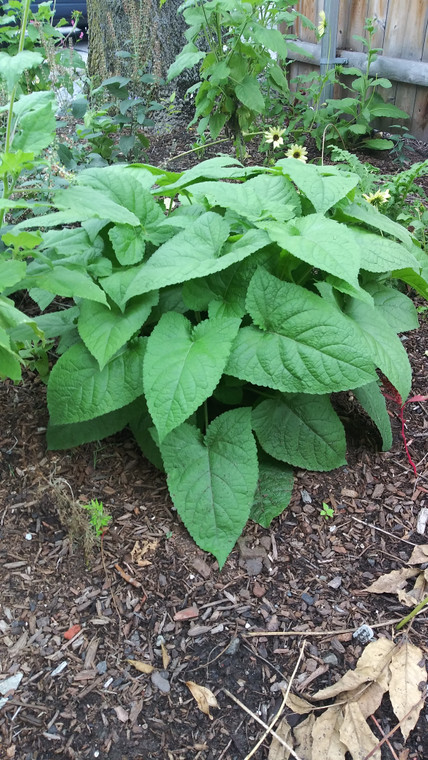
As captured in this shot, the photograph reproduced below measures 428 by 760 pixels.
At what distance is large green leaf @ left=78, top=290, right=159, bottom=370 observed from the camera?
5.46 ft

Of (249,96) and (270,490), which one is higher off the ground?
(249,96)

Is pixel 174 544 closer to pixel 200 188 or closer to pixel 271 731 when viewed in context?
pixel 271 731

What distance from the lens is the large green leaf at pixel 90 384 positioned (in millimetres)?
1715

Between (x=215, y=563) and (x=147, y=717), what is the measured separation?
1.48 ft

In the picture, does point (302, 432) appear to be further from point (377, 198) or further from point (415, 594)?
point (377, 198)

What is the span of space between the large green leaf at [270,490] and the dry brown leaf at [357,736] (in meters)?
0.57

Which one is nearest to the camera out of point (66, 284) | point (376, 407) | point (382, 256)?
point (66, 284)

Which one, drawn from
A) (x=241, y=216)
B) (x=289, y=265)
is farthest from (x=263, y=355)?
(x=241, y=216)

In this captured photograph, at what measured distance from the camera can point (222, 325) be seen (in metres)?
1.69

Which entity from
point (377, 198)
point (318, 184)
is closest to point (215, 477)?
point (318, 184)

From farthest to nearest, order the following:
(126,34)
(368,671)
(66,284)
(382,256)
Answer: (126,34) < (382,256) < (66,284) < (368,671)

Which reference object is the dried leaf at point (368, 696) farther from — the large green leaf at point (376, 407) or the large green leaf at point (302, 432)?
the large green leaf at point (376, 407)

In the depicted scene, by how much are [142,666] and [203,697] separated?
0.17 m

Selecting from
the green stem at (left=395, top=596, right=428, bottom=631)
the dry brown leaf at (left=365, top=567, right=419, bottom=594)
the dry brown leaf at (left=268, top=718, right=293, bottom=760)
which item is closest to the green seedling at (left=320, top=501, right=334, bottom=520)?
the dry brown leaf at (left=365, top=567, right=419, bottom=594)
